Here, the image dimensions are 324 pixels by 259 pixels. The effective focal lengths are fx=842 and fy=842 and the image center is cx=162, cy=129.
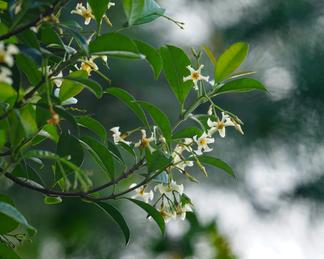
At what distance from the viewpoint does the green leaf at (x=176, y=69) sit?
0.78 meters

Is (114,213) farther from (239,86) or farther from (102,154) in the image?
(239,86)

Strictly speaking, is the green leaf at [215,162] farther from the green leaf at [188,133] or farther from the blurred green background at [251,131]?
the blurred green background at [251,131]

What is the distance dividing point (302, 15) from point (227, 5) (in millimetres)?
257

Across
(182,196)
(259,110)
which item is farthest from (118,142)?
(259,110)

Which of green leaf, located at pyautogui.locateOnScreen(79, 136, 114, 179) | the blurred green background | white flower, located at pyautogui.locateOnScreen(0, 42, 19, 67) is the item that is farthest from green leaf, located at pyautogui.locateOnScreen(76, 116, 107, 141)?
the blurred green background

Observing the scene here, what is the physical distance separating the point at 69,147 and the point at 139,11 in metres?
0.13

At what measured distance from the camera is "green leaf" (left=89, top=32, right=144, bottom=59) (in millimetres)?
645

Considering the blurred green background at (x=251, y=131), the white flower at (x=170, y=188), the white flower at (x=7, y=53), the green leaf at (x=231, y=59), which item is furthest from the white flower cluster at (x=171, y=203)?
the blurred green background at (x=251, y=131)

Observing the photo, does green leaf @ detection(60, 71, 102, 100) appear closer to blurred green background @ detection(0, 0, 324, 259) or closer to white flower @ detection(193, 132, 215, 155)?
white flower @ detection(193, 132, 215, 155)

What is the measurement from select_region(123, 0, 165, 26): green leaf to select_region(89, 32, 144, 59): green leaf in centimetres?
5

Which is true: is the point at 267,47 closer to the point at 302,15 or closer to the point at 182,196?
A: the point at 302,15

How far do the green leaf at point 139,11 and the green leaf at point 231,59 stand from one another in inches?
2.9

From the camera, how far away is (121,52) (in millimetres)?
643

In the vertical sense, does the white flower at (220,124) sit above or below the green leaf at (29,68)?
below
